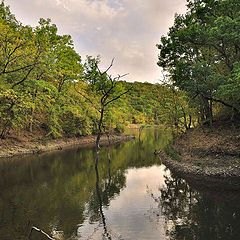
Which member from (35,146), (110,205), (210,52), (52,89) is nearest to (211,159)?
(110,205)

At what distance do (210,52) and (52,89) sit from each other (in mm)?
23059

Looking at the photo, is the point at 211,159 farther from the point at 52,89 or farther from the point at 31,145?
the point at 52,89

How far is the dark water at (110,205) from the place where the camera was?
45.9 ft

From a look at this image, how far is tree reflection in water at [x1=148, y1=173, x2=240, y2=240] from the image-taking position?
13.6 m

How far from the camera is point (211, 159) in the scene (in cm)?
2572

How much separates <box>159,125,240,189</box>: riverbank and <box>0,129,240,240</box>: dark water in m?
1.40

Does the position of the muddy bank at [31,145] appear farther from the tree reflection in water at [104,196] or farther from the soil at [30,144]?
the tree reflection in water at [104,196]

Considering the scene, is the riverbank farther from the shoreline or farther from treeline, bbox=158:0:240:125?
the shoreline

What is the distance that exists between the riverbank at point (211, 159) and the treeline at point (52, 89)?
857cm

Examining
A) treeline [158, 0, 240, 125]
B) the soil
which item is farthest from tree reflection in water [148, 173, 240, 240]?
the soil

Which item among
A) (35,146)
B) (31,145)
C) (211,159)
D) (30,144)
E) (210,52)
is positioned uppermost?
(210,52)

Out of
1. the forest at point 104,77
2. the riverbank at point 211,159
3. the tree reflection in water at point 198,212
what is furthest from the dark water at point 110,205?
the forest at point 104,77

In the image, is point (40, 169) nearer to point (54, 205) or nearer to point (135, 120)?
point (54, 205)

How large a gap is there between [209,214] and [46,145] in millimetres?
32755
